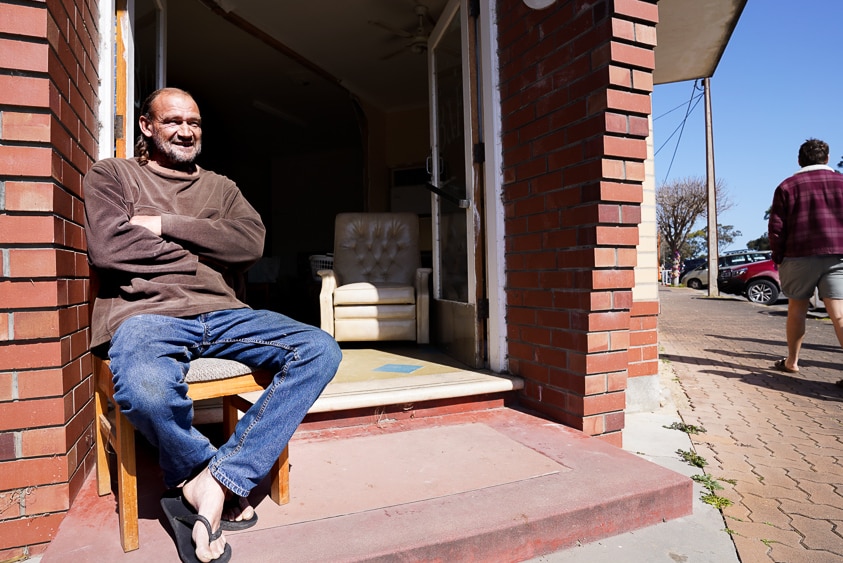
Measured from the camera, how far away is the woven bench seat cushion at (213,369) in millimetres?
1393

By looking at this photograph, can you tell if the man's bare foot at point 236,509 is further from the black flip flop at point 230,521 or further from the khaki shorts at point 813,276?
the khaki shorts at point 813,276

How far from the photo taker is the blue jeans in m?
1.28

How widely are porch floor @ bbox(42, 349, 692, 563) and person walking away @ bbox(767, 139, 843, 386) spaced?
2.48 metres

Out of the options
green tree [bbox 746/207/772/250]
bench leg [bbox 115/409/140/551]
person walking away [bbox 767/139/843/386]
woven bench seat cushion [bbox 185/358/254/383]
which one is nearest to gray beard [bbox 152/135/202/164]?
woven bench seat cushion [bbox 185/358/254/383]

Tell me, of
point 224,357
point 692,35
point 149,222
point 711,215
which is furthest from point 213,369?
point 711,215

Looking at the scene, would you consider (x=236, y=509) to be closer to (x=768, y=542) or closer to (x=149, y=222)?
(x=149, y=222)

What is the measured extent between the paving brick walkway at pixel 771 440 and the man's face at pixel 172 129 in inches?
85.5

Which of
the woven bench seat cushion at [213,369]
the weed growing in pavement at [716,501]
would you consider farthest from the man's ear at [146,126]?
the weed growing in pavement at [716,501]

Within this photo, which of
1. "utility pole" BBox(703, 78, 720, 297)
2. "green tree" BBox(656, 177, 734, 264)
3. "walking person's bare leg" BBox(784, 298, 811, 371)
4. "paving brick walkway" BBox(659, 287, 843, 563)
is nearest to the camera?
"paving brick walkway" BBox(659, 287, 843, 563)

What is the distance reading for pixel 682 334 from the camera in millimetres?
6625

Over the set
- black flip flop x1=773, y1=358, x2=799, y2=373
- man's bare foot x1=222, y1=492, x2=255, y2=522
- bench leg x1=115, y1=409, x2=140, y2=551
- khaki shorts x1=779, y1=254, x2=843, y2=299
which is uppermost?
khaki shorts x1=779, y1=254, x2=843, y2=299

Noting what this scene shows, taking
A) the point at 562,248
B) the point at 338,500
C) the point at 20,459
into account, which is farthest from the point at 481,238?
the point at 20,459

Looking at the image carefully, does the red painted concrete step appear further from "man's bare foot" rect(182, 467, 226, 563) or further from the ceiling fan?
the ceiling fan

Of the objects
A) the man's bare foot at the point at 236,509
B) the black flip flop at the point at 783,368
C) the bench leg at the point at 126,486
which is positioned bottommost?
the black flip flop at the point at 783,368
